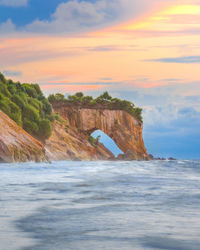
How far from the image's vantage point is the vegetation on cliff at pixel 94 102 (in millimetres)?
103562

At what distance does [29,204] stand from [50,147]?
62.0 metres

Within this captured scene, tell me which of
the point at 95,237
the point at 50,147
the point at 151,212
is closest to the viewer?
the point at 95,237

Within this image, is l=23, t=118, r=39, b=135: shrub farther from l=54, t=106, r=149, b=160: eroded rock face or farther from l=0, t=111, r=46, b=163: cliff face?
l=54, t=106, r=149, b=160: eroded rock face

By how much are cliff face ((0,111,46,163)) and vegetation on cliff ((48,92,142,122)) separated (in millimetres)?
56428

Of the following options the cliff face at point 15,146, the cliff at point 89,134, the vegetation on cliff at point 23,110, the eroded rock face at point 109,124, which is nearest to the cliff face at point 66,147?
the cliff at point 89,134

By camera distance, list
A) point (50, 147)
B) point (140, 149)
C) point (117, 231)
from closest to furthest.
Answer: point (117, 231) < point (50, 147) < point (140, 149)

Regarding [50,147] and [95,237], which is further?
[50,147]

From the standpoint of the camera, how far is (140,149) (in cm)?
10794

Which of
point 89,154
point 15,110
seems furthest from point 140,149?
point 15,110

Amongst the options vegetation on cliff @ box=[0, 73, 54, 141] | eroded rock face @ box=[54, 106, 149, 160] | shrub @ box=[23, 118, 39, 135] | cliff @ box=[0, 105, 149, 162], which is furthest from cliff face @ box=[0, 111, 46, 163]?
eroded rock face @ box=[54, 106, 149, 160]

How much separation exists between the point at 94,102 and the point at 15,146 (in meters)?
62.1

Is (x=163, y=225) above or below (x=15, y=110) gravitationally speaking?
below

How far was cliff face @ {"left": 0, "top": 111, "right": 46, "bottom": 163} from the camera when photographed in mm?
40188

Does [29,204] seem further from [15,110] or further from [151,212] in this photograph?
[15,110]
